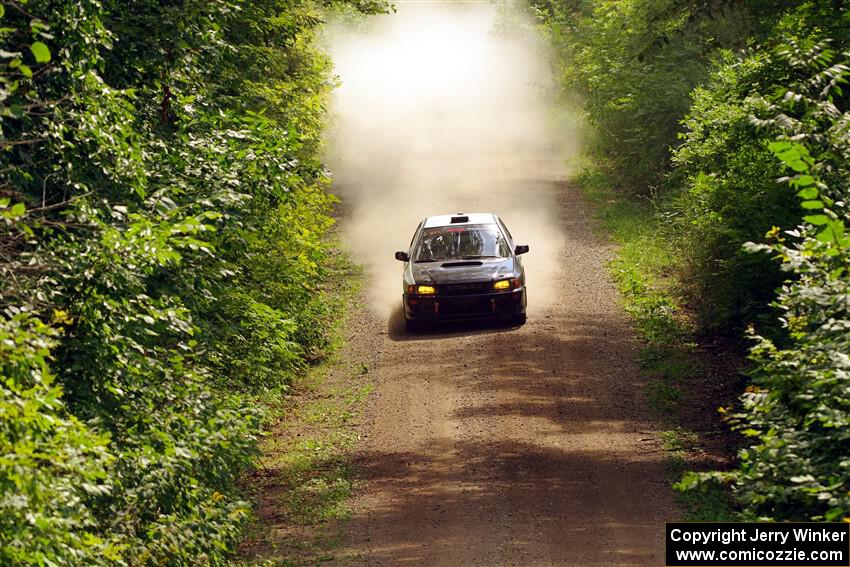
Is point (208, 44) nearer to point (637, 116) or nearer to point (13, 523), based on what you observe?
point (13, 523)

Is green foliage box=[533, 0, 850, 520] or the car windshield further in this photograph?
the car windshield

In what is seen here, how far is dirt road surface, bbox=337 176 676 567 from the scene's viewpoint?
1087 cm

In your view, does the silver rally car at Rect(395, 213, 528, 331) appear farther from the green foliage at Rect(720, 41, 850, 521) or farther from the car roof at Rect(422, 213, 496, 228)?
the green foliage at Rect(720, 41, 850, 521)

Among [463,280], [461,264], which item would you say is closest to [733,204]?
[463,280]

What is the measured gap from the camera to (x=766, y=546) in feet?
24.9

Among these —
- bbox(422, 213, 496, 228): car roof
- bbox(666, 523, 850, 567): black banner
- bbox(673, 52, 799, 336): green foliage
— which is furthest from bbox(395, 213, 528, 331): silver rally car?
bbox(666, 523, 850, 567): black banner

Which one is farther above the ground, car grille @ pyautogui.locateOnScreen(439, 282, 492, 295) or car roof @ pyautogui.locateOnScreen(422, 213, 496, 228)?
car roof @ pyautogui.locateOnScreen(422, 213, 496, 228)

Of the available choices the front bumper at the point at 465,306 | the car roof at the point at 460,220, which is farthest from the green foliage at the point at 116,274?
the car roof at the point at 460,220

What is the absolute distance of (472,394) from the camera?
Result: 644 inches

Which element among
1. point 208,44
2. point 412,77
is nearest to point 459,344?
point 208,44

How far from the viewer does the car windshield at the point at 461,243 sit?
19953mm

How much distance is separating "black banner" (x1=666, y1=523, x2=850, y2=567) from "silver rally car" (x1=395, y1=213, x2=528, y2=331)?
34.5ft

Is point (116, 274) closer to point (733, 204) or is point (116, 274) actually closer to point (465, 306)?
point (733, 204)

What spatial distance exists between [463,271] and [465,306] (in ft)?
2.04
